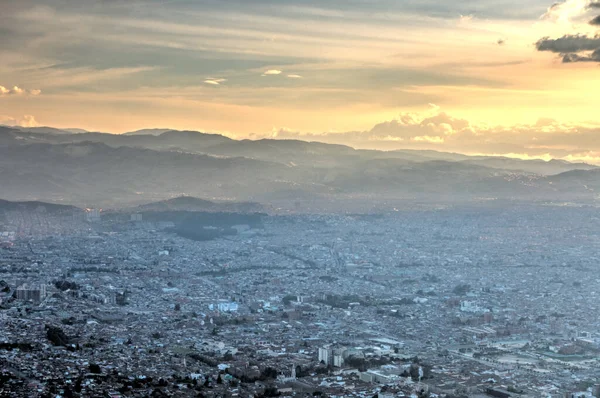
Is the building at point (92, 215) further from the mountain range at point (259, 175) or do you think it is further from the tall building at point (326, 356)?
the tall building at point (326, 356)

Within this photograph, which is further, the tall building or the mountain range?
the mountain range

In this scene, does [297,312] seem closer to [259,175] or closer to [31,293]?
[31,293]

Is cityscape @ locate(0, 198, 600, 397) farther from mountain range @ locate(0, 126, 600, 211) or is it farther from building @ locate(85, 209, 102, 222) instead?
mountain range @ locate(0, 126, 600, 211)

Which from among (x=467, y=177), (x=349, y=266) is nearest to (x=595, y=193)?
(x=467, y=177)

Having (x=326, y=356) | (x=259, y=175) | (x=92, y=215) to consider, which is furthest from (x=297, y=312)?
(x=259, y=175)

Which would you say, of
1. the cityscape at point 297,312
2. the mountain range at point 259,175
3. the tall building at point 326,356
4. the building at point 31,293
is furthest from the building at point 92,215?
the tall building at point 326,356

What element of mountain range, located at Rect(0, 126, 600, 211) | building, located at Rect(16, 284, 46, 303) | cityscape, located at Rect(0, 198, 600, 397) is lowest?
cityscape, located at Rect(0, 198, 600, 397)

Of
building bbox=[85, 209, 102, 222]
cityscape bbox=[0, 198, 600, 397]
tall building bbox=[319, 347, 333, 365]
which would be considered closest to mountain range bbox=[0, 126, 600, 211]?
building bbox=[85, 209, 102, 222]

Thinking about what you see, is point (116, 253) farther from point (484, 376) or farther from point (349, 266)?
point (484, 376)
